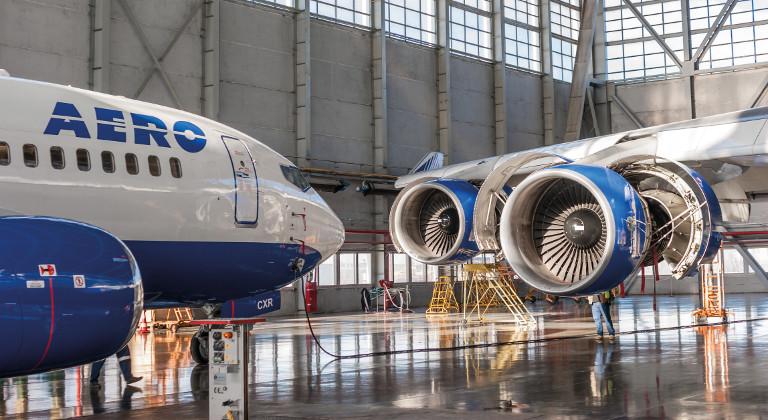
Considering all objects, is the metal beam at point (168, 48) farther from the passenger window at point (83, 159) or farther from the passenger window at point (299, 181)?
the passenger window at point (83, 159)

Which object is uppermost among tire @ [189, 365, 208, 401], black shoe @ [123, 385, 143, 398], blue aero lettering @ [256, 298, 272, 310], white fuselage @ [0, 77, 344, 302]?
white fuselage @ [0, 77, 344, 302]

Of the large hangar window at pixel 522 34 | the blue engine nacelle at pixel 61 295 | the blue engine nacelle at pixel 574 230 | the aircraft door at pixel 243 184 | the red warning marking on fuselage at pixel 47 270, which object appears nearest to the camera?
the blue engine nacelle at pixel 61 295

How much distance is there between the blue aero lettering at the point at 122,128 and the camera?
9.51 m

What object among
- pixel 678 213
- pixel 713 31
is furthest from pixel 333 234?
pixel 713 31

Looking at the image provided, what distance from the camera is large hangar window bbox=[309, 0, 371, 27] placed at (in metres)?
35.3

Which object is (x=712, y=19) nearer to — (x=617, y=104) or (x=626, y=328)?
(x=617, y=104)

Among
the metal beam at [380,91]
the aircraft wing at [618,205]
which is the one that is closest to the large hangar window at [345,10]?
the metal beam at [380,91]

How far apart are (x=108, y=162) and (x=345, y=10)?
27.8 metres

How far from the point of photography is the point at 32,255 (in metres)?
6.91

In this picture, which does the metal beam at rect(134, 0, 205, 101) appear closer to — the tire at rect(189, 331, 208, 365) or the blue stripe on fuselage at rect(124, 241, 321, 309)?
the tire at rect(189, 331, 208, 365)

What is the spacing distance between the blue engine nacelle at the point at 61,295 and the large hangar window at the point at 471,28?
34.7 m

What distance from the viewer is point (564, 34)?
153ft

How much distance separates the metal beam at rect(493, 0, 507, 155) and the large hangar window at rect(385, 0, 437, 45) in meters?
4.18

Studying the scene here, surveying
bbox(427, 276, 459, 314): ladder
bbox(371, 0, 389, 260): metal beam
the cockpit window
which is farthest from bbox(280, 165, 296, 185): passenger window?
bbox(371, 0, 389, 260): metal beam
